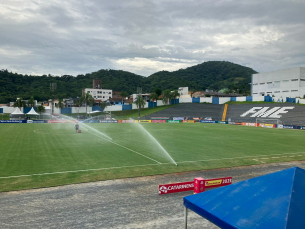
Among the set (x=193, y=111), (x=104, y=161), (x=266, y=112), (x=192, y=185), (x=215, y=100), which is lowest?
(x=104, y=161)

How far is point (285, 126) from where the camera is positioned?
65312mm

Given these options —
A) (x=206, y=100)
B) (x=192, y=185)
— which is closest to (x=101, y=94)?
(x=206, y=100)

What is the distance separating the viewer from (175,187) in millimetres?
14586

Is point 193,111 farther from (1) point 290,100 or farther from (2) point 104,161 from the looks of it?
(2) point 104,161

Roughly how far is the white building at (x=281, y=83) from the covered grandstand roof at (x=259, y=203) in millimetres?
107172

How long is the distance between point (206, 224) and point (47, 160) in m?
17.2

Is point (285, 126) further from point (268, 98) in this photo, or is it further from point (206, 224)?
point (206, 224)

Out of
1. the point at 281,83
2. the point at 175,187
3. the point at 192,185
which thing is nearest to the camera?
the point at 175,187

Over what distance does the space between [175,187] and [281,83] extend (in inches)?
4351

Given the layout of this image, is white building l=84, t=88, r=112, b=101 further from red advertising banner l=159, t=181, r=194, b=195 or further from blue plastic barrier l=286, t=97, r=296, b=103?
red advertising banner l=159, t=181, r=194, b=195

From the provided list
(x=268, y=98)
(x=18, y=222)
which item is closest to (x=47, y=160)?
(x=18, y=222)

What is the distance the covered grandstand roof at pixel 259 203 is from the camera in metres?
5.80

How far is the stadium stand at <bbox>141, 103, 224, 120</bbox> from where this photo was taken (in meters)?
101

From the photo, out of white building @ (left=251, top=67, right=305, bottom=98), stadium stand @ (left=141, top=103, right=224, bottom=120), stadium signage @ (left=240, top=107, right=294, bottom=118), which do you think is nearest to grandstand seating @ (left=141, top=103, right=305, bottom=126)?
stadium stand @ (left=141, top=103, right=224, bottom=120)
